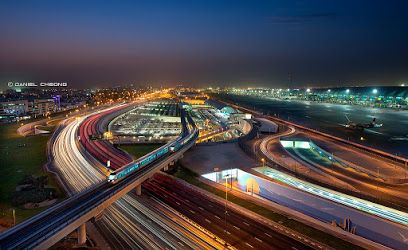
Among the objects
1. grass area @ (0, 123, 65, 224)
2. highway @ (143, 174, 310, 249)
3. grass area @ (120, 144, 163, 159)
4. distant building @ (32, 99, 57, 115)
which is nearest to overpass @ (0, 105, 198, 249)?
highway @ (143, 174, 310, 249)

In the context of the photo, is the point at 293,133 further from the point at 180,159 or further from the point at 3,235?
the point at 3,235

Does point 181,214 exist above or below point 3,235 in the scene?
below

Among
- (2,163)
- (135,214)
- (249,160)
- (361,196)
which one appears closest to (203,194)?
(135,214)

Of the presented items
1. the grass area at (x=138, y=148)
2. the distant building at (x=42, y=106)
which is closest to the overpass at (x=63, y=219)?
the grass area at (x=138, y=148)

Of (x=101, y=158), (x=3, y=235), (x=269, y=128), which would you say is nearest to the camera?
(x=3, y=235)

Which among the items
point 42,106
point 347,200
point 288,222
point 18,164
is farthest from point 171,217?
point 42,106

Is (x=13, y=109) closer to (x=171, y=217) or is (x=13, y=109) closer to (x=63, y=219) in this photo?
(x=63, y=219)

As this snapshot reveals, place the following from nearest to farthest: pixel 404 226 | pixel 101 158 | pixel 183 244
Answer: pixel 183 244
pixel 404 226
pixel 101 158
